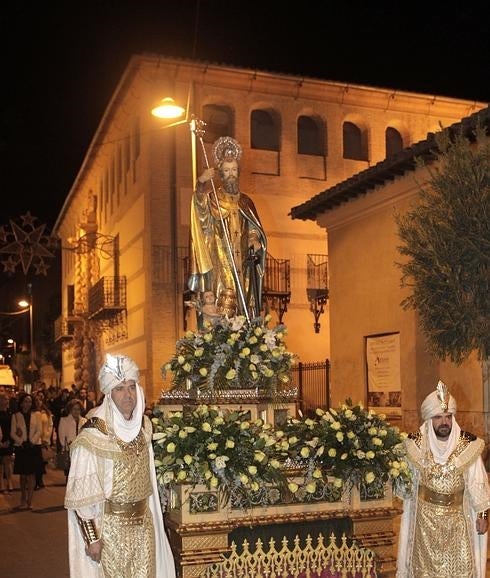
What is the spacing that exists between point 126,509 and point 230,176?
3657 mm

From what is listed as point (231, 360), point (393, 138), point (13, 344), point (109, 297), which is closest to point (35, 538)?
point (231, 360)

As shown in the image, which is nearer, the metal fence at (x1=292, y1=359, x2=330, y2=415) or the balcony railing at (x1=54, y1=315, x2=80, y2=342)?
the metal fence at (x1=292, y1=359, x2=330, y2=415)

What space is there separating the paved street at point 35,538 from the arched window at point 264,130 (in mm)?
14064

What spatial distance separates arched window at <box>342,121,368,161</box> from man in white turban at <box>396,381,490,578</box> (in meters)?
22.4

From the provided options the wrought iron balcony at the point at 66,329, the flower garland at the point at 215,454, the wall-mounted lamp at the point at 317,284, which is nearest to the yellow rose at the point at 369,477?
the flower garland at the point at 215,454

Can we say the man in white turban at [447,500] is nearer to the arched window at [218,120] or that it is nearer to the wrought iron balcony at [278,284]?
the wrought iron balcony at [278,284]

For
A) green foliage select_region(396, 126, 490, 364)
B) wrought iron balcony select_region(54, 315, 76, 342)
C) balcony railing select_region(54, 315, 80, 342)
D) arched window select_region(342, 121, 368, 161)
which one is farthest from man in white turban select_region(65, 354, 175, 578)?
wrought iron balcony select_region(54, 315, 76, 342)

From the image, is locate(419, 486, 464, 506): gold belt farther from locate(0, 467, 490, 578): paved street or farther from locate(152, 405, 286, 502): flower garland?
locate(0, 467, 490, 578): paved street

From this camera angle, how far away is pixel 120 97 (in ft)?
90.9

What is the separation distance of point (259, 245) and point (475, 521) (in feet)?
10.5

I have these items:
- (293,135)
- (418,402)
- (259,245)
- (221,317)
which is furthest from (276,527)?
(293,135)

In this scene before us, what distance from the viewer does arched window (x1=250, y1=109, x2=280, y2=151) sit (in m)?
26.8

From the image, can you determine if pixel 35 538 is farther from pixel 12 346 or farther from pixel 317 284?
pixel 12 346

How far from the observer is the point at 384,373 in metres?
17.9
